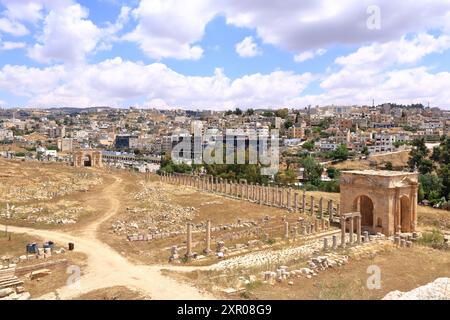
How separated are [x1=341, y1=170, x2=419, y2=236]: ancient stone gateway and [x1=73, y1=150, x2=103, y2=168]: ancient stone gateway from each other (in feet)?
196

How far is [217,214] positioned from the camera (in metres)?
37.2

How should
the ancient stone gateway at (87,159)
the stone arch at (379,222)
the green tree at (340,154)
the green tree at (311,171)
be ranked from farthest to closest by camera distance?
the green tree at (340,154) < the ancient stone gateway at (87,159) < the green tree at (311,171) < the stone arch at (379,222)

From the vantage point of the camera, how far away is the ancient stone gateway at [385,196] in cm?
2869

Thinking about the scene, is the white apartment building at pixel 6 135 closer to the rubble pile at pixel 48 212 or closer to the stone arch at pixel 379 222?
the rubble pile at pixel 48 212

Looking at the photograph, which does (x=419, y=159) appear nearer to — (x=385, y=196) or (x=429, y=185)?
(x=429, y=185)

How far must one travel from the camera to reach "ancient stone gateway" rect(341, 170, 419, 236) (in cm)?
2869

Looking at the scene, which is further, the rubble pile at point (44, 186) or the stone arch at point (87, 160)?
the stone arch at point (87, 160)

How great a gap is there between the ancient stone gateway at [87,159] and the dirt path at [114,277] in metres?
54.2

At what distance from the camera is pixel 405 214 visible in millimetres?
30531

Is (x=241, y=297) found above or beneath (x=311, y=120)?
beneath

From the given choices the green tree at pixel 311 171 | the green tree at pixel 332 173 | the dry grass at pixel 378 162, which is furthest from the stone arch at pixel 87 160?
the dry grass at pixel 378 162

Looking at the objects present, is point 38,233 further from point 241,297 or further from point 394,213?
point 394,213
